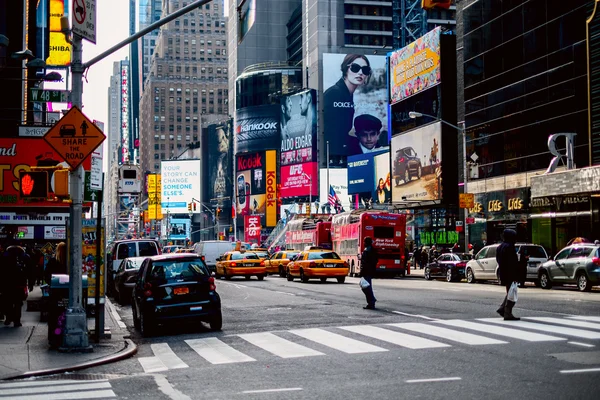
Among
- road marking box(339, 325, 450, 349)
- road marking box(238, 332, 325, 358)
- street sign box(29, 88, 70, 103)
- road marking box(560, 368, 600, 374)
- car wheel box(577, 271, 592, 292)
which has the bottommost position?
road marking box(238, 332, 325, 358)

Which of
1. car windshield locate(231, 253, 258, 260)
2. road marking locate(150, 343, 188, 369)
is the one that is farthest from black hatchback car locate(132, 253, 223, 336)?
car windshield locate(231, 253, 258, 260)

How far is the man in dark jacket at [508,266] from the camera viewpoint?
1686 centimetres

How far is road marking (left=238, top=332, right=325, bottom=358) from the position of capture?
1313 cm

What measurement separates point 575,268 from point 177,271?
16.2m

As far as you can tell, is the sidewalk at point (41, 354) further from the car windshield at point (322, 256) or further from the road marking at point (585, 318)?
the car windshield at point (322, 256)

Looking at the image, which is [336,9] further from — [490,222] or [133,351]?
[133,351]

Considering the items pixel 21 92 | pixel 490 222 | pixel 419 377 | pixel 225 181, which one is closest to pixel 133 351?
pixel 419 377

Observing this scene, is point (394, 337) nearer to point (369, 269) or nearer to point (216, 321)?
point (216, 321)

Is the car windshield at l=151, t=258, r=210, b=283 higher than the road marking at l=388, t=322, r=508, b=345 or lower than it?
higher

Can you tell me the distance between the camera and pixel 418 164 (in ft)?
236

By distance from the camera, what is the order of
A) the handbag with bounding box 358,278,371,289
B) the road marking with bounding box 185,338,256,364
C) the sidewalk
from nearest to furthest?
the sidewalk, the road marking with bounding box 185,338,256,364, the handbag with bounding box 358,278,371,289

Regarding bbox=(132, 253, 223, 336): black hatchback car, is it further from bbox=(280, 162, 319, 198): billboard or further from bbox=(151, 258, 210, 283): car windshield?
bbox=(280, 162, 319, 198): billboard

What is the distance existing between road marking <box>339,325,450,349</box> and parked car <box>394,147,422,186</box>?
56.0 meters

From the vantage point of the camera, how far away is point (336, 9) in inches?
5285
